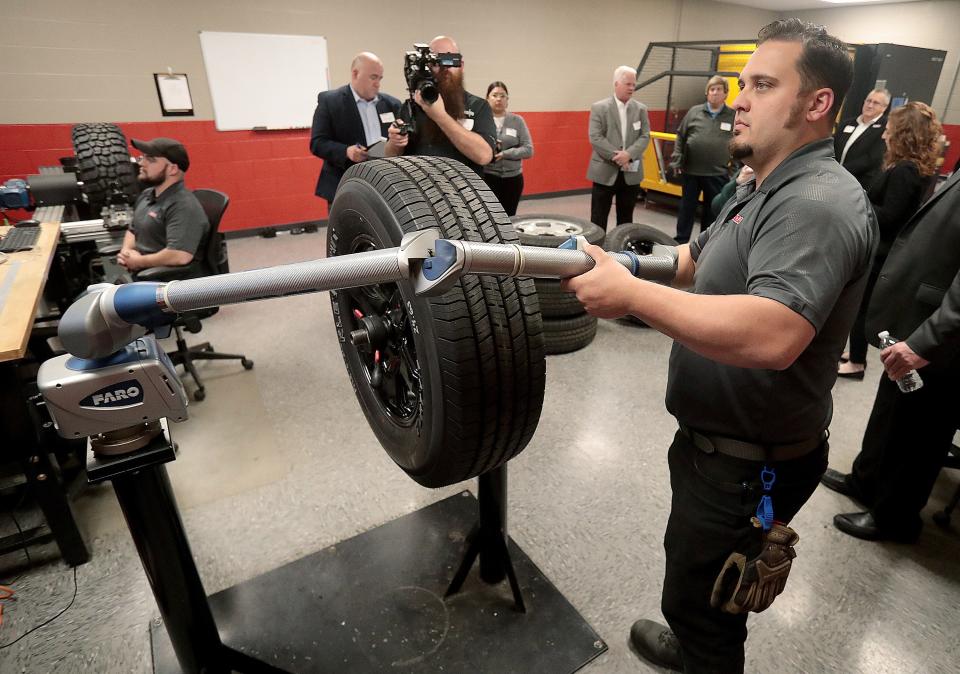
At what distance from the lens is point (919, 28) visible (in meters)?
9.45

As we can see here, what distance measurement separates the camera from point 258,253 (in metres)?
5.76

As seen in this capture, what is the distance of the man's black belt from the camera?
1217mm

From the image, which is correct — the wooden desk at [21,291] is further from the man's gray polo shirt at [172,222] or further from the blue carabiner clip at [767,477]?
the blue carabiner clip at [767,477]

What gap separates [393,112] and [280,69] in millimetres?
3281

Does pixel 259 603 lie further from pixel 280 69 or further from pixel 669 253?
pixel 280 69

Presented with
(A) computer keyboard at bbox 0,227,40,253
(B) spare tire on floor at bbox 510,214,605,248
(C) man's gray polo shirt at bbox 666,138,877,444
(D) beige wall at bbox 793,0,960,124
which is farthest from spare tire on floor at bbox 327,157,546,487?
(D) beige wall at bbox 793,0,960,124

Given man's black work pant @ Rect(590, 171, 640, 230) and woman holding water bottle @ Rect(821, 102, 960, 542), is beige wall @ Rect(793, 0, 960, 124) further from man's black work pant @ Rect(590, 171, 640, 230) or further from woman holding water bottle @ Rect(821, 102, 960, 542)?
woman holding water bottle @ Rect(821, 102, 960, 542)

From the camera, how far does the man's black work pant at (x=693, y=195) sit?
550 cm

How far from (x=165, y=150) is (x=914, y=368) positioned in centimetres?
355

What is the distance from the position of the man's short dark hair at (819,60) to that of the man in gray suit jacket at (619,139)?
388cm

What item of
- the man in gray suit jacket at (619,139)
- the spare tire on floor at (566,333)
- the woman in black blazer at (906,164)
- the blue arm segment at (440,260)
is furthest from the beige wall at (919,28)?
the blue arm segment at (440,260)

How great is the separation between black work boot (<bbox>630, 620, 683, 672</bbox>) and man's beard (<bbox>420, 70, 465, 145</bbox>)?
2235mm

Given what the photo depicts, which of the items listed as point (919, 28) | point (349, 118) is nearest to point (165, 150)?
point (349, 118)

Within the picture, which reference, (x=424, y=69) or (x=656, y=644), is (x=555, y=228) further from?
(x=656, y=644)
